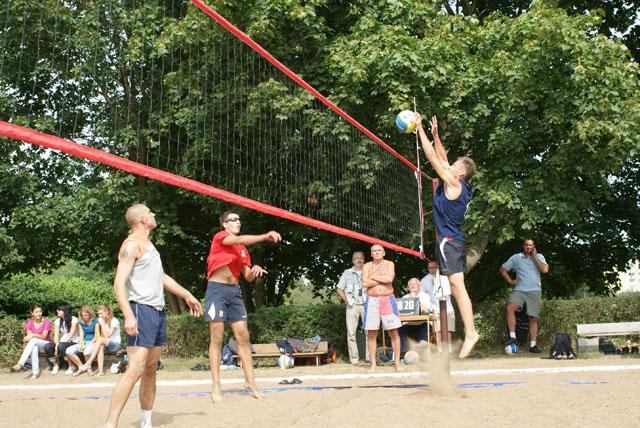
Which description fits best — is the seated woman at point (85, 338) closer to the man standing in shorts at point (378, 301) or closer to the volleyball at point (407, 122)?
the man standing in shorts at point (378, 301)

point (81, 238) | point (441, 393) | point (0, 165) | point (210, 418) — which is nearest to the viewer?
point (210, 418)

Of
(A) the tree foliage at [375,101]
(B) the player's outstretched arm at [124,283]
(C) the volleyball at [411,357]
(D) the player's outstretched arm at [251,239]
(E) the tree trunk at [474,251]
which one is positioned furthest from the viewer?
(E) the tree trunk at [474,251]

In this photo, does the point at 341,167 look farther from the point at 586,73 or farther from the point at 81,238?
the point at 81,238

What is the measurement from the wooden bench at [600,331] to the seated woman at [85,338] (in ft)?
23.1

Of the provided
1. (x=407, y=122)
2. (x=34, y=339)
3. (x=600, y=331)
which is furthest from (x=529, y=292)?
(x=34, y=339)

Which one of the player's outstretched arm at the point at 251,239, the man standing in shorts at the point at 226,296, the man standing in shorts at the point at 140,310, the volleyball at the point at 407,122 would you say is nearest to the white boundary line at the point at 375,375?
the man standing in shorts at the point at 226,296

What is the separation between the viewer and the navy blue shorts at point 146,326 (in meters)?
4.85

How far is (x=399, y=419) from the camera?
16.4 ft

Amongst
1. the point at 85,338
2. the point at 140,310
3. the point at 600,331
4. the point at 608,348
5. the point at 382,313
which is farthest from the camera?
the point at 85,338

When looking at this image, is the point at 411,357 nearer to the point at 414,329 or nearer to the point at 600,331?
the point at 414,329

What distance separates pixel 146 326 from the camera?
487 cm

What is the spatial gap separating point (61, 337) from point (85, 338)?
1.42 ft

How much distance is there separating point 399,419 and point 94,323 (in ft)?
24.7

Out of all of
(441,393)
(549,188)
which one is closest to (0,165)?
(549,188)
